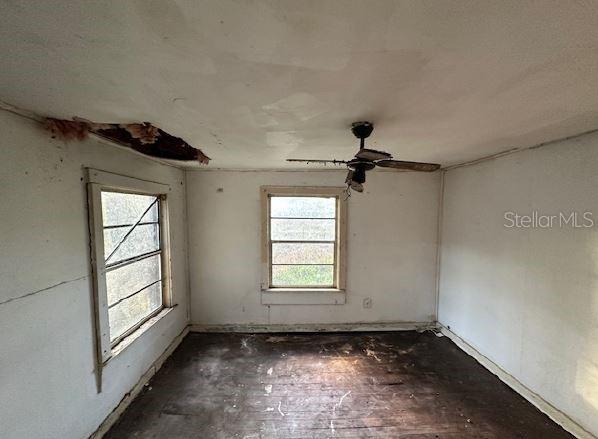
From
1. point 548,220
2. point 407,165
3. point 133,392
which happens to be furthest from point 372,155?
point 133,392

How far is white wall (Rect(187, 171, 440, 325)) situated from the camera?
11.6 ft

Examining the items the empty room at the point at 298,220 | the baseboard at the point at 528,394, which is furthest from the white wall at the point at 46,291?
the baseboard at the point at 528,394

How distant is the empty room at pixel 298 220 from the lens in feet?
2.81

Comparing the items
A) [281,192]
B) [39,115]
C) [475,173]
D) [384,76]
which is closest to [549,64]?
[384,76]

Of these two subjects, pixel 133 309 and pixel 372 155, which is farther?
pixel 133 309

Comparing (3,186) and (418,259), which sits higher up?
(3,186)

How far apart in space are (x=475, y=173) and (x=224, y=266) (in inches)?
130

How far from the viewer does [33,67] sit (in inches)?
38.4

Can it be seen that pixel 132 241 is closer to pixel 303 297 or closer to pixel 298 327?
pixel 303 297

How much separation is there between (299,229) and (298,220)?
125 mm

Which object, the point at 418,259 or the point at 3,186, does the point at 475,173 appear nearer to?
the point at 418,259

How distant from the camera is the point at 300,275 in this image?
11.9 ft

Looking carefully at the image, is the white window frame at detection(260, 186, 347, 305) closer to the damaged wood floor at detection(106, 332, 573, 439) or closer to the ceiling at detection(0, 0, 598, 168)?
the damaged wood floor at detection(106, 332, 573, 439)

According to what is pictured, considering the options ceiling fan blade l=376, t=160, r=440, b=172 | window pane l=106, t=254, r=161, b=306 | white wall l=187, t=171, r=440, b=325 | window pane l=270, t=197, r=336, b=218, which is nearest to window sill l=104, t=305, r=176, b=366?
window pane l=106, t=254, r=161, b=306
